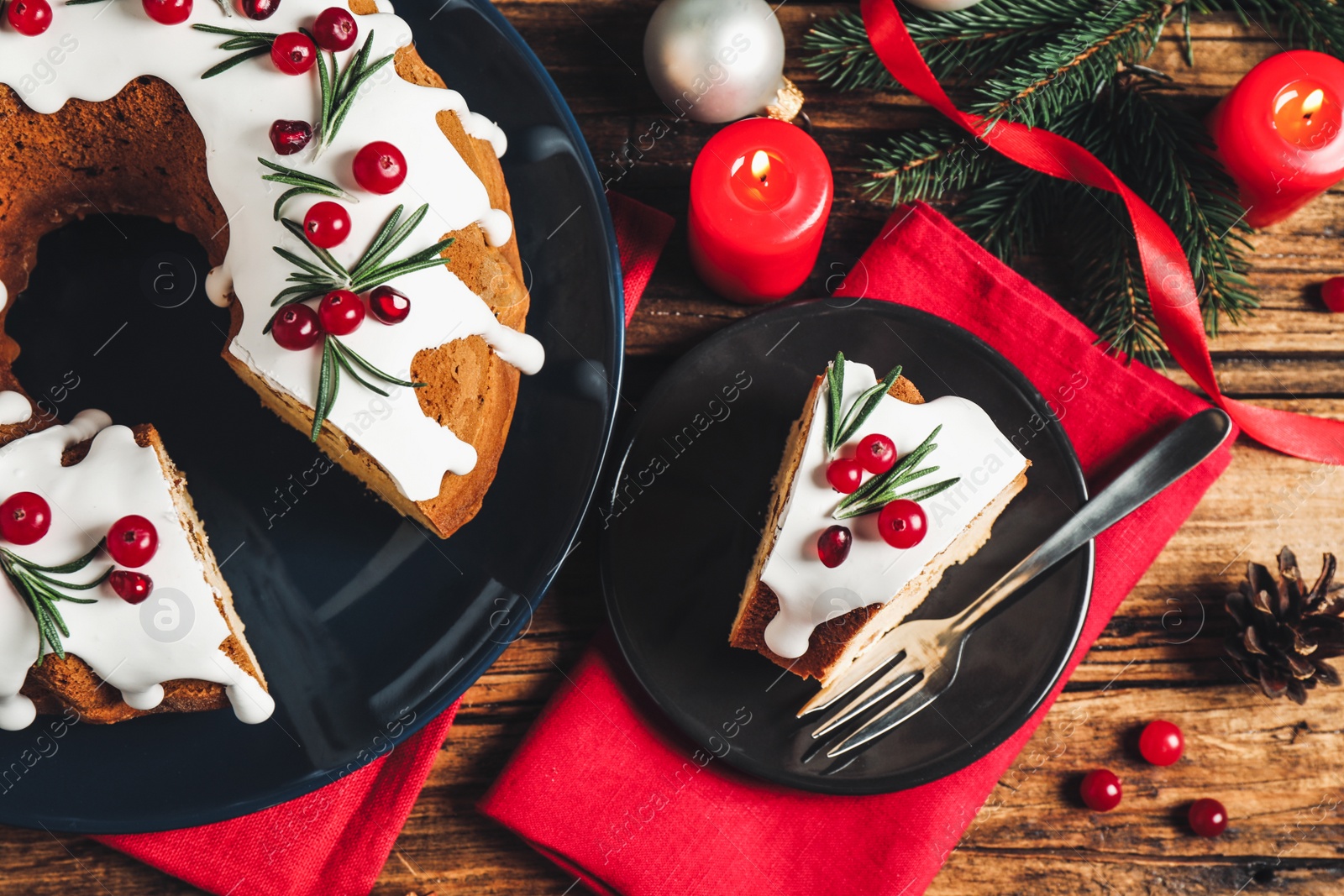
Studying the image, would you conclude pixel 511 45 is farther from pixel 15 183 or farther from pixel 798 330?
pixel 15 183

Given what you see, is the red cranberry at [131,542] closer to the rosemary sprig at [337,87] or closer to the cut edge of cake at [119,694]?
the cut edge of cake at [119,694]

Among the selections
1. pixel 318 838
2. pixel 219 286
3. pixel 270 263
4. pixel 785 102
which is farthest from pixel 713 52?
pixel 318 838

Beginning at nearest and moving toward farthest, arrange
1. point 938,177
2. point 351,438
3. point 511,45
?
point 351,438 < point 511,45 < point 938,177

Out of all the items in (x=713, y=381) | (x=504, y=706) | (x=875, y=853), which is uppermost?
(x=713, y=381)

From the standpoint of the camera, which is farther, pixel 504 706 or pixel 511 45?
pixel 504 706

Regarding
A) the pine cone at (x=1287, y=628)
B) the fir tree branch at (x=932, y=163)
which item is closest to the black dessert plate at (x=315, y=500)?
the fir tree branch at (x=932, y=163)

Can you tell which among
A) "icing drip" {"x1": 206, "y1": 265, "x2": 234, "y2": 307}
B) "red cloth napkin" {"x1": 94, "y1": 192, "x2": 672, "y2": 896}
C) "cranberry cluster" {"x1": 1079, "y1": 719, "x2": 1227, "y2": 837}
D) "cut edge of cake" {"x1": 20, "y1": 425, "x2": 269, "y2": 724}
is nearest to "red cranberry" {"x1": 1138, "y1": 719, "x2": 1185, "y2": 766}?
"cranberry cluster" {"x1": 1079, "y1": 719, "x2": 1227, "y2": 837}

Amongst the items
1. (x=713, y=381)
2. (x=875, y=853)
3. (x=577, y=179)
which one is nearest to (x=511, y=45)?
(x=577, y=179)

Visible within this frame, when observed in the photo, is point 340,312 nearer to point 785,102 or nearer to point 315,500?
point 315,500
